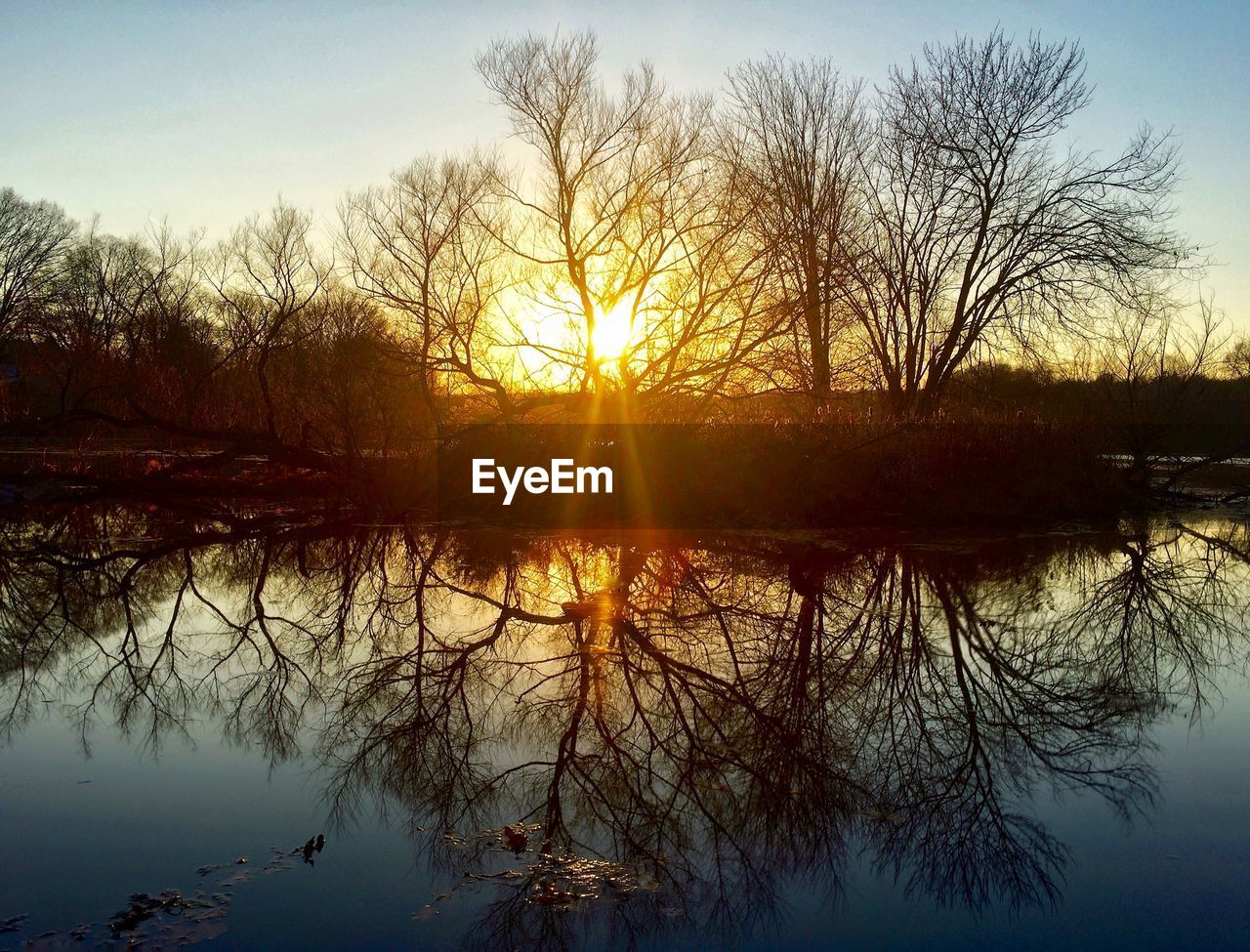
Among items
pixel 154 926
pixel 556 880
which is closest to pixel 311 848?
pixel 154 926

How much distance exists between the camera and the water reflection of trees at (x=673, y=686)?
15.9 ft

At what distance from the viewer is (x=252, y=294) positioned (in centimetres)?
2555

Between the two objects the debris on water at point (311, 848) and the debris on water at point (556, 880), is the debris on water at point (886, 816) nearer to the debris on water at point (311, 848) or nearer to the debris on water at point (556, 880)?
the debris on water at point (556, 880)

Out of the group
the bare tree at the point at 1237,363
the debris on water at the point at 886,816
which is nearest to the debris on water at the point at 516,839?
the debris on water at the point at 886,816

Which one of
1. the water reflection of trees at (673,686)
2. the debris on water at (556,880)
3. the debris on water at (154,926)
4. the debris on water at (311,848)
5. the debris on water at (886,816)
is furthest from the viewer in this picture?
the debris on water at (886,816)

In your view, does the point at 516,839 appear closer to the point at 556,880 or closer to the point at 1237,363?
the point at 556,880

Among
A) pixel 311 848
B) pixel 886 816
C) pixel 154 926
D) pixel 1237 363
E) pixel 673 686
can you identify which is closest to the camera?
pixel 154 926

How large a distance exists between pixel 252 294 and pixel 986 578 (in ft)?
66.1

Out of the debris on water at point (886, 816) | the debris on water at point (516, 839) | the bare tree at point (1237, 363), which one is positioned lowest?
the debris on water at point (886, 816)

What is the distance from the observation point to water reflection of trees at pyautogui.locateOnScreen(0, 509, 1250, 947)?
4844mm

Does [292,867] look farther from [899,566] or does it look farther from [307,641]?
[899,566]

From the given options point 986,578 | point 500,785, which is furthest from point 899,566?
point 500,785

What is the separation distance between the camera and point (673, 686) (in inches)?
289

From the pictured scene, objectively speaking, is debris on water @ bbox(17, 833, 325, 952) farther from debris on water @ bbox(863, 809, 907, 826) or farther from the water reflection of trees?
debris on water @ bbox(863, 809, 907, 826)
